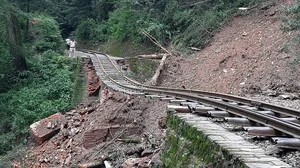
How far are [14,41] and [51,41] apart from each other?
5.65 metres

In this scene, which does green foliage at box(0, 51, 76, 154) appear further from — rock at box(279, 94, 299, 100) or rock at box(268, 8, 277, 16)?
rock at box(268, 8, 277, 16)

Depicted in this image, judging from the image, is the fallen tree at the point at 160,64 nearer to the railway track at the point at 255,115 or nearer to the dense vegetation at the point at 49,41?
the dense vegetation at the point at 49,41

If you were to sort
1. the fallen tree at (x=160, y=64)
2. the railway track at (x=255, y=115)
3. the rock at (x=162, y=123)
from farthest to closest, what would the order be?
the fallen tree at (x=160, y=64), the rock at (x=162, y=123), the railway track at (x=255, y=115)

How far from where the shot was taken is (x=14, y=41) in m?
19.5

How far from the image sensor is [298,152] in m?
4.21

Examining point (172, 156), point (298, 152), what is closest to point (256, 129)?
point (298, 152)

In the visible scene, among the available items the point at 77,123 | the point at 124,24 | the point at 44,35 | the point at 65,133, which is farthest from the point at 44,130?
the point at 124,24

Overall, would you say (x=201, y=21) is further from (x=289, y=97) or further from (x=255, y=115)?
(x=255, y=115)

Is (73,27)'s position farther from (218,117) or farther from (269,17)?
(218,117)

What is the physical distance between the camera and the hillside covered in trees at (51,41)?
16.3m

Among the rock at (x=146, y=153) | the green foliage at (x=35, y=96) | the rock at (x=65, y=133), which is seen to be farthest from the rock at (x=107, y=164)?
the green foliage at (x=35, y=96)

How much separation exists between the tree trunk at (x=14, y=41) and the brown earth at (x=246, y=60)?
8.37 metres

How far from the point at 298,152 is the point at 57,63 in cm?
1845

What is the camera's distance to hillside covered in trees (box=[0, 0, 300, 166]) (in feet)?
53.6
